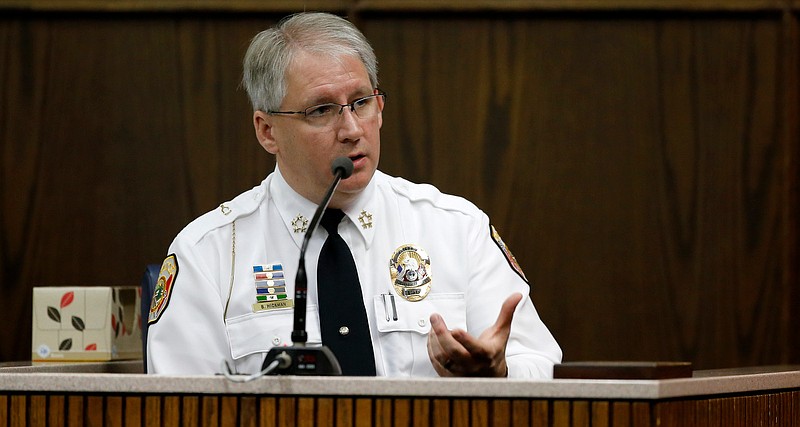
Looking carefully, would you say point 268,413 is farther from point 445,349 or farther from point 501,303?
point 501,303

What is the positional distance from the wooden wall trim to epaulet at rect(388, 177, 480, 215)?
1.00 m

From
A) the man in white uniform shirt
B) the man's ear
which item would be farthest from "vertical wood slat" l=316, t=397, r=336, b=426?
the man's ear

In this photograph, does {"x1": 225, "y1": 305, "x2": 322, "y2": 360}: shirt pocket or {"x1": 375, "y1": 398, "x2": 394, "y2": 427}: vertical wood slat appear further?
{"x1": 225, "y1": 305, "x2": 322, "y2": 360}: shirt pocket

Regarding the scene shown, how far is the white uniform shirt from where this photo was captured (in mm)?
2410

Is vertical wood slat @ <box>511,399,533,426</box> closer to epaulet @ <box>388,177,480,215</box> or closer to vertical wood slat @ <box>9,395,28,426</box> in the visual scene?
vertical wood slat @ <box>9,395,28,426</box>

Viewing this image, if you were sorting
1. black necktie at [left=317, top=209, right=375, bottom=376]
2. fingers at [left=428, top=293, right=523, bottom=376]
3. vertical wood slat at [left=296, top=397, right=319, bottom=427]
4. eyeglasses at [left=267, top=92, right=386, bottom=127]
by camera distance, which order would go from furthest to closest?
eyeglasses at [left=267, top=92, right=386, bottom=127] < black necktie at [left=317, top=209, right=375, bottom=376] < fingers at [left=428, top=293, right=523, bottom=376] < vertical wood slat at [left=296, top=397, right=319, bottom=427]

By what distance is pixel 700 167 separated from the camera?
11.7 ft

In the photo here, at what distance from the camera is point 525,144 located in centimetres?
359

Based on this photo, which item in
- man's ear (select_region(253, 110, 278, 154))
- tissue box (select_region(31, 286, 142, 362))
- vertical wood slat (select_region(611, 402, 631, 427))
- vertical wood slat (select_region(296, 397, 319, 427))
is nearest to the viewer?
vertical wood slat (select_region(611, 402, 631, 427))

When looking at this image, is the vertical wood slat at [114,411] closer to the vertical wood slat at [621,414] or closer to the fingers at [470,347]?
the fingers at [470,347]

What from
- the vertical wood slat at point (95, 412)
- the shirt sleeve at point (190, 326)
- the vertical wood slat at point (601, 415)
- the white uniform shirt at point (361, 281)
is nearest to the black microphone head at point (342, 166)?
the white uniform shirt at point (361, 281)

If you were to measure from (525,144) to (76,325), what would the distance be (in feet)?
5.04

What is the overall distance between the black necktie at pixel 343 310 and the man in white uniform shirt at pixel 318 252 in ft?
0.07

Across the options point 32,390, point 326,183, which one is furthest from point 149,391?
point 326,183
